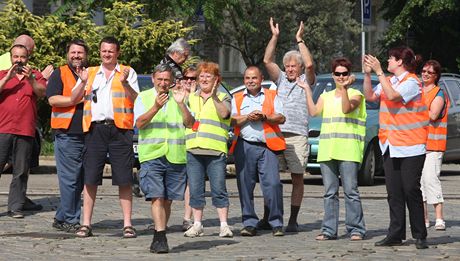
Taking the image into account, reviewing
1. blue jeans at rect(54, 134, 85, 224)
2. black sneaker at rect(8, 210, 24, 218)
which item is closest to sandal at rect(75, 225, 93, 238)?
blue jeans at rect(54, 134, 85, 224)

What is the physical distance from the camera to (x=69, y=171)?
13.4m

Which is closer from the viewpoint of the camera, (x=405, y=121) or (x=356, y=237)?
(x=405, y=121)

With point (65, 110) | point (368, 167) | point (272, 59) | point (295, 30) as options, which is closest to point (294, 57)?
point (272, 59)

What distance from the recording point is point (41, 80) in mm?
14734

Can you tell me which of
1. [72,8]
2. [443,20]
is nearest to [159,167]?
[72,8]

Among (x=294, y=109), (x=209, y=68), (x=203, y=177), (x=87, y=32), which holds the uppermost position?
(x=87, y=32)

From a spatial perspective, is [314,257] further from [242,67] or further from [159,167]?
[242,67]

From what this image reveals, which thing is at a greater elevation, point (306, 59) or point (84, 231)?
point (306, 59)

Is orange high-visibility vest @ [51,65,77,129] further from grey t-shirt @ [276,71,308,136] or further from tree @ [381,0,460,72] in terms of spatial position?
tree @ [381,0,460,72]

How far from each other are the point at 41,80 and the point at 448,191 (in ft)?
24.6

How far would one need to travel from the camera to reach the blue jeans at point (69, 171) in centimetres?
1336

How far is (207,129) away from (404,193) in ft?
6.42

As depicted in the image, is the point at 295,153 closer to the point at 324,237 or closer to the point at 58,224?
the point at 324,237

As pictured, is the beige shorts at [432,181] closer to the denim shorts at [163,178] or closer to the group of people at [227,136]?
the group of people at [227,136]
